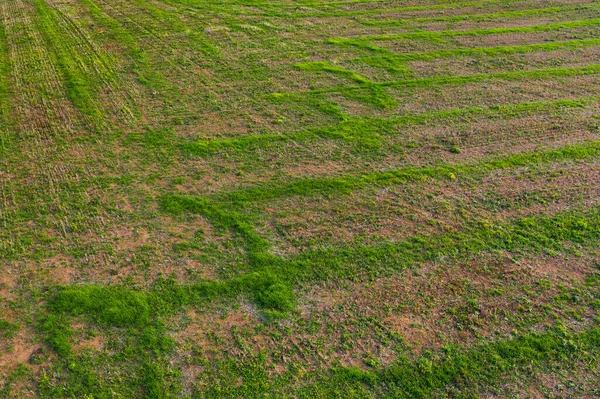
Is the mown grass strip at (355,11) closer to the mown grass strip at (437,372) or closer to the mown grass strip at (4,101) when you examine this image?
the mown grass strip at (4,101)

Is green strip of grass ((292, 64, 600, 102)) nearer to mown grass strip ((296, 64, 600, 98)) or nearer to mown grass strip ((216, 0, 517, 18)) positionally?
mown grass strip ((296, 64, 600, 98))

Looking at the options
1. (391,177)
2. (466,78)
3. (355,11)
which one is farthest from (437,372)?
(355,11)

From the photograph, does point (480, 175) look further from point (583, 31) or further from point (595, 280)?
point (583, 31)

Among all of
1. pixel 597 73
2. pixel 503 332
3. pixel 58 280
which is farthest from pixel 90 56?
pixel 597 73

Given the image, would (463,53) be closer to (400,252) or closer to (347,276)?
(400,252)

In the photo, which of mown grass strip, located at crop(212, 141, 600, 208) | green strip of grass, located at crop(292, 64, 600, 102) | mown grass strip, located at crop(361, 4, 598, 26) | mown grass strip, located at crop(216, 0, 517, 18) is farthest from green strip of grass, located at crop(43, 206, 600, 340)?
mown grass strip, located at crop(216, 0, 517, 18)

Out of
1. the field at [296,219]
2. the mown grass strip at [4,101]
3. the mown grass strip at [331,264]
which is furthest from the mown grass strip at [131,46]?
the mown grass strip at [331,264]
